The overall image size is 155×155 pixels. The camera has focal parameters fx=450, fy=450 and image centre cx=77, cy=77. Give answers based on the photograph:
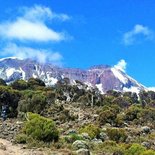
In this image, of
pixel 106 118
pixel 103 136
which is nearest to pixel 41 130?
pixel 103 136

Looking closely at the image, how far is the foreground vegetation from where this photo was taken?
2648 centimetres

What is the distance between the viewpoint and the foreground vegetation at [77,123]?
26.5m

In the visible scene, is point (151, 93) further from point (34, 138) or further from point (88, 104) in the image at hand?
point (34, 138)

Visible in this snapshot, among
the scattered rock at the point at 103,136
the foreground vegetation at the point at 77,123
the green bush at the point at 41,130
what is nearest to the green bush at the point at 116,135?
the foreground vegetation at the point at 77,123

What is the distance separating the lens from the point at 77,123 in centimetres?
5216

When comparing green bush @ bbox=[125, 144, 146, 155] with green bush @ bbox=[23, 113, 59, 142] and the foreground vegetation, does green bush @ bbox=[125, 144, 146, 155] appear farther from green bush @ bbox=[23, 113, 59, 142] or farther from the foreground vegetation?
green bush @ bbox=[23, 113, 59, 142]

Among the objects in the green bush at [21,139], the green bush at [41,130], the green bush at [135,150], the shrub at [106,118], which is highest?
the shrub at [106,118]

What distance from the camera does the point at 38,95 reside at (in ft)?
183

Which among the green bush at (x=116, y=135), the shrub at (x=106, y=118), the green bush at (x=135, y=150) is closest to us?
the green bush at (x=135, y=150)

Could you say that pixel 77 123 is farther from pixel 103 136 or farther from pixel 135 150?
pixel 135 150

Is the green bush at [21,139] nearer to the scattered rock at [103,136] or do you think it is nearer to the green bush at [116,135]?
the scattered rock at [103,136]

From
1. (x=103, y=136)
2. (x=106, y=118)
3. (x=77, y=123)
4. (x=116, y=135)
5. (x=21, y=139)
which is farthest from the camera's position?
(x=106, y=118)

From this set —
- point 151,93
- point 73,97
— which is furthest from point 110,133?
point 151,93

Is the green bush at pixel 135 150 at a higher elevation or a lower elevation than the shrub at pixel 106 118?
lower
